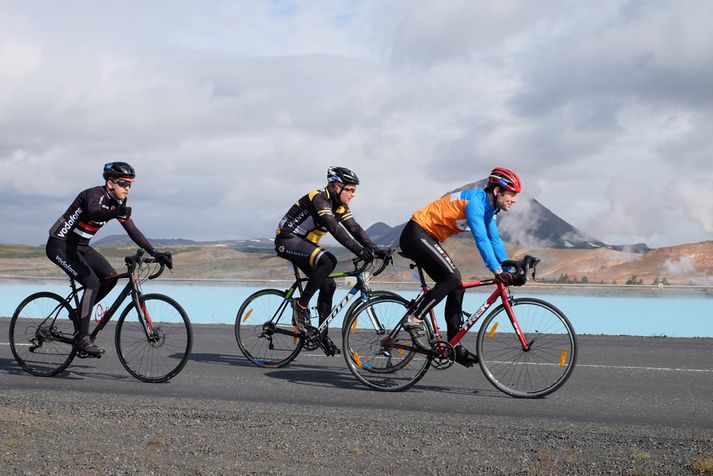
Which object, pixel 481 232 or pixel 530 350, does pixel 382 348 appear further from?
pixel 481 232

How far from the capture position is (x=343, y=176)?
842 cm

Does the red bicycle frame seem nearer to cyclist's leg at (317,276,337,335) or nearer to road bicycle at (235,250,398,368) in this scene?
road bicycle at (235,250,398,368)

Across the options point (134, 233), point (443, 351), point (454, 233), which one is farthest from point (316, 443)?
point (134, 233)

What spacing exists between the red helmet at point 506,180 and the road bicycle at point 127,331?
3.16 meters

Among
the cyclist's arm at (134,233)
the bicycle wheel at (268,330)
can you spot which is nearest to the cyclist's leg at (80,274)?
the cyclist's arm at (134,233)

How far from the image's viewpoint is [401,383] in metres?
7.82

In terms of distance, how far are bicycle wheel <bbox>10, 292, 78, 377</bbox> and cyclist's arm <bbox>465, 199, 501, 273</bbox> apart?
4.27 m

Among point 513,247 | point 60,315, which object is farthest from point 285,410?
point 513,247

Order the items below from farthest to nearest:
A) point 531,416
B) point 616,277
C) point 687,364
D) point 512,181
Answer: point 616,277 → point 687,364 → point 512,181 → point 531,416

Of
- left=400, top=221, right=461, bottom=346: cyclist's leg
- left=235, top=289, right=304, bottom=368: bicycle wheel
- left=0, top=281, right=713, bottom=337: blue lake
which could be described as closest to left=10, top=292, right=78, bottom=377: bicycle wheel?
left=235, top=289, right=304, bottom=368: bicycle wheel

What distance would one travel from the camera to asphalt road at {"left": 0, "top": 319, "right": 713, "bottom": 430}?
7.08 metres

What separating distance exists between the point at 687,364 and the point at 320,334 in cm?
476

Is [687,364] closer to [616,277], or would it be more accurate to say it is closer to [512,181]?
[512,181]

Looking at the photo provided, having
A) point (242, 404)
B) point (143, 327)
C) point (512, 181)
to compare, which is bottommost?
point (242, 404)
